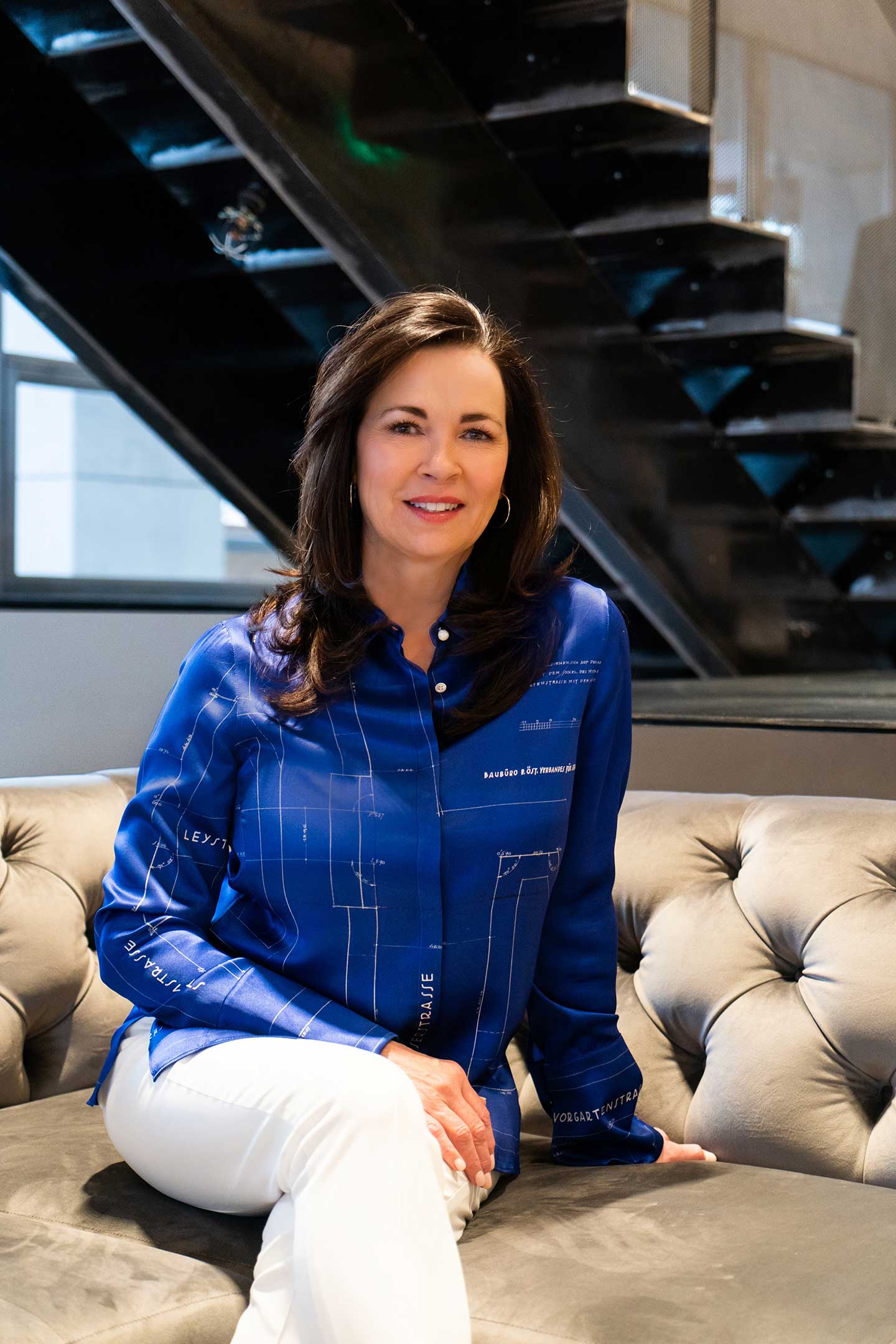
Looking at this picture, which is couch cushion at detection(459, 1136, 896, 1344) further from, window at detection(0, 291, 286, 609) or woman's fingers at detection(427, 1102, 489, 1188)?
window at detection(0, 291, 286, 609)

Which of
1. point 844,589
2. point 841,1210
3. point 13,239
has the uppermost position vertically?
point 13,239

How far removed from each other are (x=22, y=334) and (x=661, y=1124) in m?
2.55

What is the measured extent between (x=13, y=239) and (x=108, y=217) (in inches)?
9.7

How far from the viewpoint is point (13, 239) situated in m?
3.07

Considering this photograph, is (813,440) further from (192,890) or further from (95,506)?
(192,890)

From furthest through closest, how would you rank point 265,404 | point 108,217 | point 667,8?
point 265,404, point 108,217, point 667,8

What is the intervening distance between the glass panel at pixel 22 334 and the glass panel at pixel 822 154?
166 centimetres

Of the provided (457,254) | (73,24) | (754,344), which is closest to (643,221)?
(457,254)

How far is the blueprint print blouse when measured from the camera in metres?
1.54

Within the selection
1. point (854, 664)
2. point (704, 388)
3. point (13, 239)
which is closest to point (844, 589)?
point (854, 664)

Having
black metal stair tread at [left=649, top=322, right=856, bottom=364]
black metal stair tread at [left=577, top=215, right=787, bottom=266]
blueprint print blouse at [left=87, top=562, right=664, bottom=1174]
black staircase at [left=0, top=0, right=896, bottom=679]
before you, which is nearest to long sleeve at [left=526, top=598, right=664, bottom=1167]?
blueprint print blouse at [left=87, top=562, right=664, bottom=1174]

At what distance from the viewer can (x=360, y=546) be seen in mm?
1746

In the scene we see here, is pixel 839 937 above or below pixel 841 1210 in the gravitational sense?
above

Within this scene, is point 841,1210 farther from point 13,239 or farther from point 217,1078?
point 13,239
